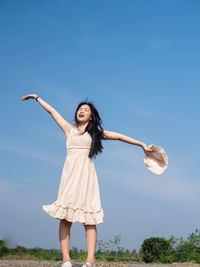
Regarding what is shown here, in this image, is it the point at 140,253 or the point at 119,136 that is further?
the point at 140,253

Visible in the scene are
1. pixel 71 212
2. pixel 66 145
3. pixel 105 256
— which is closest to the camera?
pixel 71 212

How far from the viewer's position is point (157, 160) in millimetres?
Result: 5574

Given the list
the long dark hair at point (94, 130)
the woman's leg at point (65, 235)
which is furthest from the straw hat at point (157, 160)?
the woman's leg at point (65, 235)

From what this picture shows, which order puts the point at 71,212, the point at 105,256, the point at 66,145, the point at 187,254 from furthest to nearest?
1. the point at 187,254
2. the point at 105,256
3. the point at 66,145
4. the point at 71,212

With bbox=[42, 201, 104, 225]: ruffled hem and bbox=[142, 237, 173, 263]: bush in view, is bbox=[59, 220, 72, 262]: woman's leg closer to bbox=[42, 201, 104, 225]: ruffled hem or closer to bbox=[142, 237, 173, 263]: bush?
bbox=[42, 201, 104, 225]: ruffled hem

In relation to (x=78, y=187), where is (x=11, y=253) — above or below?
below

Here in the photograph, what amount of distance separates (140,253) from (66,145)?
442 cm

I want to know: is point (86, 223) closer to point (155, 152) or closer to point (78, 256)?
point (155, 152)

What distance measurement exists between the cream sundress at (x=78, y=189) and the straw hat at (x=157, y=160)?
0.92 meters

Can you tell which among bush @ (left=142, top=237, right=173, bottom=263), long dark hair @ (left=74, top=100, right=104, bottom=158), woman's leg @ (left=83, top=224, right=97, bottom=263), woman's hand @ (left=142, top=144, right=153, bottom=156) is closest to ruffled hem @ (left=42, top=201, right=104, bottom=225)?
woman's leg @ (left=83, top=224, right=97, bottom=263)

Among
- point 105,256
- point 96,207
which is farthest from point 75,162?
point 105,256

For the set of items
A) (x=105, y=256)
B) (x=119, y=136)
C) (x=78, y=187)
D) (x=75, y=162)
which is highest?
(x=119, y=136)

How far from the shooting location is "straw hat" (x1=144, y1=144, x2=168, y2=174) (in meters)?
5.48

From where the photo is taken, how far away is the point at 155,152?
5.54 metres
